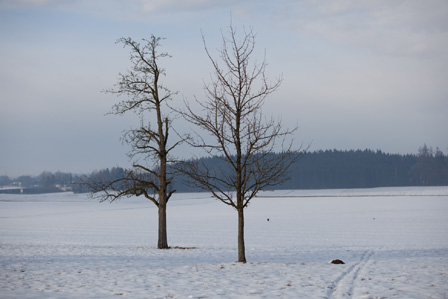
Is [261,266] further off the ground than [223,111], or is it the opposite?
[223,111]

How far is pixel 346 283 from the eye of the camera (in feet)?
38.7

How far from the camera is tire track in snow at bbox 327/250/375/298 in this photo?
413 inches

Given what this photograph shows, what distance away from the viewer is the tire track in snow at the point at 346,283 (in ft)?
34.4

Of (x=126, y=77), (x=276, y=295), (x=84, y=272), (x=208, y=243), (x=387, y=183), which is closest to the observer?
(x=276, y=295)

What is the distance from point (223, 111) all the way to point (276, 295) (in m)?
7.09

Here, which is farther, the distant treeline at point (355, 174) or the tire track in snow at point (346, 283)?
the distant treeline at point (355, 174)

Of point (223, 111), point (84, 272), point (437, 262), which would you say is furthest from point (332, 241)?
point (84, 272)

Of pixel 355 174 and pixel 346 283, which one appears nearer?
pixel 346 283

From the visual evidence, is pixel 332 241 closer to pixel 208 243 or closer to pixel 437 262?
pixel 208 243

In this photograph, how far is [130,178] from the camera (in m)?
21.9

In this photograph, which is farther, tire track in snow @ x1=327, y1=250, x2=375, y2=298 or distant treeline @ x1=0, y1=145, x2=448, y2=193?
distant treeline @ x1=0, y1=145, x2=448, y2=193

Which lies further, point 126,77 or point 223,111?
point 126,77

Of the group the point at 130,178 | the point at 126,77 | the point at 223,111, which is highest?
the point at 126,77

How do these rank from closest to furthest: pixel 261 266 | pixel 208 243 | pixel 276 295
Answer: pixel 276 295 < pixel 261 266 < pixel 208 243
